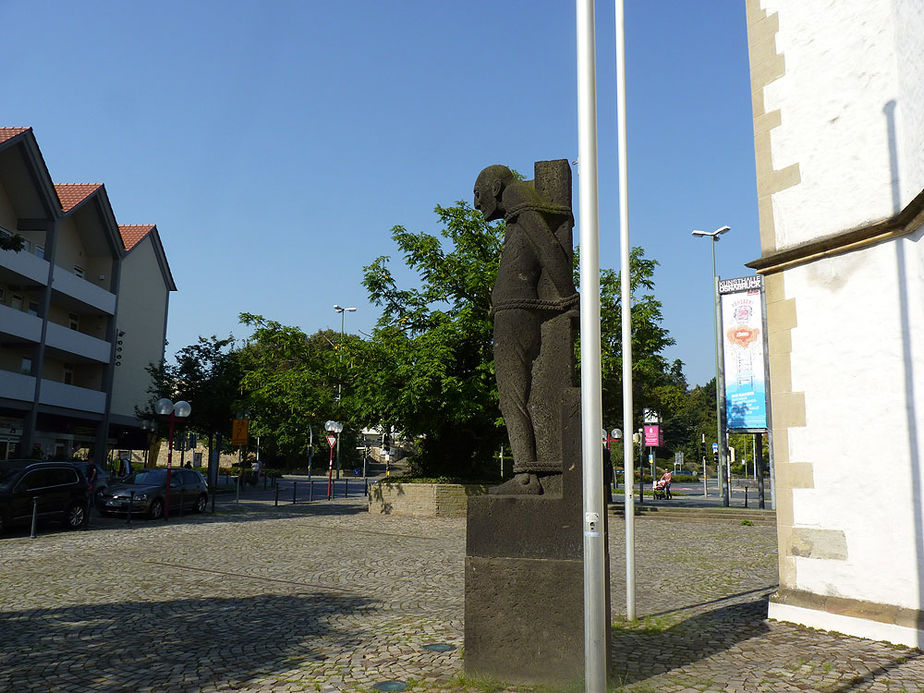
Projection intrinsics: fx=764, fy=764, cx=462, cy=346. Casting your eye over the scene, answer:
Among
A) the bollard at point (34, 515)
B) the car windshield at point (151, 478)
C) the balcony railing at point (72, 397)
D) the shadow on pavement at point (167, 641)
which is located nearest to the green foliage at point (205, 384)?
the balcony railing at point (72, 397)

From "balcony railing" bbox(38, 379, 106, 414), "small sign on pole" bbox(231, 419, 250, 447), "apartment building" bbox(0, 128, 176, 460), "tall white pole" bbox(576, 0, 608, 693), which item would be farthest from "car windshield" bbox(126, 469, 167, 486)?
"tall white pole" bbox(576, 0, 608, 693)

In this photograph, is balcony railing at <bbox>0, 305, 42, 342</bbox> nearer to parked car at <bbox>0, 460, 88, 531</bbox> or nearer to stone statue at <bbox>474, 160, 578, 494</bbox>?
parked car at <bbox>0, 460, 88, 531</bbox>

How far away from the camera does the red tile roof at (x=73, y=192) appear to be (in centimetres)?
3594

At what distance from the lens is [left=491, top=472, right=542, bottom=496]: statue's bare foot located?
18.8ft

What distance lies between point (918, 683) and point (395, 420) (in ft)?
57.2

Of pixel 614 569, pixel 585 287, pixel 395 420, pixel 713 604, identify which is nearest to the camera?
pixel 585 287

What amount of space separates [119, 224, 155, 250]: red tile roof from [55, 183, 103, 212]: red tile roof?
434 cm

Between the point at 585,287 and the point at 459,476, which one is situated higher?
the point at 585,287

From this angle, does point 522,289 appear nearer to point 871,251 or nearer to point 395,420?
point 871,251

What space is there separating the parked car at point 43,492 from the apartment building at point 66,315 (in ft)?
49.1

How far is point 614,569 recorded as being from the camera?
1149 cm

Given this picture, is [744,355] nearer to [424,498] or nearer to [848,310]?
[424,498]

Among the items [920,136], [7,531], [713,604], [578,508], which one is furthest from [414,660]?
[7,531]

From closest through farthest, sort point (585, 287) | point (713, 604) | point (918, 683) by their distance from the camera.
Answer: point (585, 287), point (918, 683), point (713, 604)
